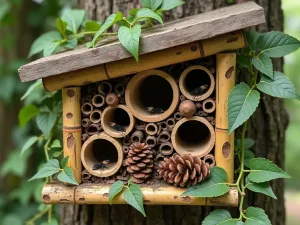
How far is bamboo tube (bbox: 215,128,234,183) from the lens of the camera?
3.38ft

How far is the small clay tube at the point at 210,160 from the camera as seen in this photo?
105 centimetres

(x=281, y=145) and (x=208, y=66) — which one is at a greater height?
(x=208, y=66)

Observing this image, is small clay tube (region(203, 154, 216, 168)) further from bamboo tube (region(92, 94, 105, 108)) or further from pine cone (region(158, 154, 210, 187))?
bamboo tube (region(92, 94, 105, 108))

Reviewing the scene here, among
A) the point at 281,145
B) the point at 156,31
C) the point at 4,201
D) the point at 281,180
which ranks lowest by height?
the point at 4,201

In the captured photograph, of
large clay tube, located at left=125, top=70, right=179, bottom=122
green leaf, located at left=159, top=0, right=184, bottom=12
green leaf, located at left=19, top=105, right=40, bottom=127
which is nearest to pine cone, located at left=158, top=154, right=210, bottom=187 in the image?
large clay tube, located at left=125, top=70, right=179, bottom=122

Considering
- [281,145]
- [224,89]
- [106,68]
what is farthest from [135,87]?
[281,145]

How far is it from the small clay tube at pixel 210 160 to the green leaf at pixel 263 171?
8 cm

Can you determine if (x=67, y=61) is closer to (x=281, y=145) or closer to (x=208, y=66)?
(x=208, y=66)

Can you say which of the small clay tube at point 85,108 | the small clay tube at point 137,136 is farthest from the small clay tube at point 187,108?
the small clay tube at point 85,108

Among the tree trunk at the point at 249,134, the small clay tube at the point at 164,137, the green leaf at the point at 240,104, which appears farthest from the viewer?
the tree trunk at the point at 249,134

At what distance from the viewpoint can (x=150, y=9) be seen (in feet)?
3.62

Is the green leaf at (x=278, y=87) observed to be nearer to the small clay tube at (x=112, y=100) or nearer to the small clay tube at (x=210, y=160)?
the small clay tube at (x=210, y=160)

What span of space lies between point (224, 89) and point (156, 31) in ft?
0.63

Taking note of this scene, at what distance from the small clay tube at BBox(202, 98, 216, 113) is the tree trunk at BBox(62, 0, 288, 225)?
0.87 ft
